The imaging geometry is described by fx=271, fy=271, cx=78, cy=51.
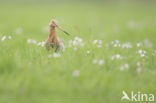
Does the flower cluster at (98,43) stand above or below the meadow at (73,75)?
above

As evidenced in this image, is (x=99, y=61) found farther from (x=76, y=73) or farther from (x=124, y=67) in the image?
(x=76, y=73)

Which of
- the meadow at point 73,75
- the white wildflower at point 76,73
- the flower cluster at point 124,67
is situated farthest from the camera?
the flower cluster at point 124,67

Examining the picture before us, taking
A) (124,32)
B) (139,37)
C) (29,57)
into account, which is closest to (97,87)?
(29,57)

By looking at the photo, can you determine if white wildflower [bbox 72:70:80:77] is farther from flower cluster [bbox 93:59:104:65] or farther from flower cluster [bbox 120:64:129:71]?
flower cluster [bbox 120:64:129:71]

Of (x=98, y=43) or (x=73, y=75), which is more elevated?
(x=98, y=43)

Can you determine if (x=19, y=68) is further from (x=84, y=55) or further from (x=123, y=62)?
(x=123, y=62)

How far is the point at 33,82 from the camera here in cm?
391

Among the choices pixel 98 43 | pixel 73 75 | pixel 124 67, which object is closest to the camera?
pixel 73 75

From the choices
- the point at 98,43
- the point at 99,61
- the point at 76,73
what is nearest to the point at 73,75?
the point at 76,73

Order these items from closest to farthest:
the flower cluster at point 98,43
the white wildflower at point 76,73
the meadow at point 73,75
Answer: the meadow at point 73,75 → the white wildflower at point 76,73 → the flower cluster at point 98,43

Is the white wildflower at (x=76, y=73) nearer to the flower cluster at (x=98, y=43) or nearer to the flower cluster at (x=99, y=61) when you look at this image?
the flower cluster at (x=99, y=61)

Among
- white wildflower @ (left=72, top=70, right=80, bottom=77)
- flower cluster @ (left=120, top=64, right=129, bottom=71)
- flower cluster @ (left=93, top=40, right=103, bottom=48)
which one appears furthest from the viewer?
flower cluster @ (left=93, top=40, right=103, bottom=48)

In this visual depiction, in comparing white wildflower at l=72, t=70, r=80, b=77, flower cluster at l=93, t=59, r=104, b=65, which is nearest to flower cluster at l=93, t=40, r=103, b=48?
flower cluster at l=93, t=59, r=104, b=65

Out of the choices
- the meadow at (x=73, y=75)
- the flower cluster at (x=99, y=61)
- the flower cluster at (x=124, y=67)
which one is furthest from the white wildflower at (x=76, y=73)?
the flower cluster at (x=124, y=67)
